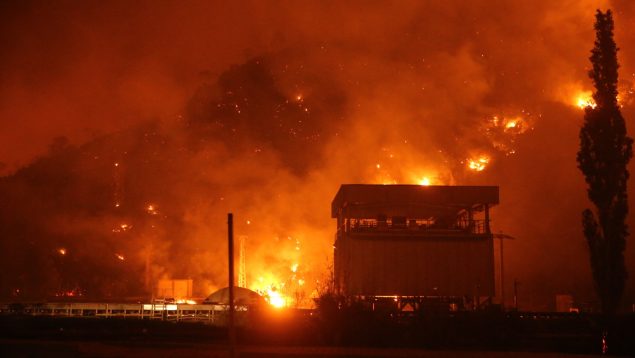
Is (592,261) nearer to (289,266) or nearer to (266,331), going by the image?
(266,331)

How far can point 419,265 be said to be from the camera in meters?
44.5

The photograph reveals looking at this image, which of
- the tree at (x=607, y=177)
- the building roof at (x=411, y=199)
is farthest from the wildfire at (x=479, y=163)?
the tree at (x=607, y=177)

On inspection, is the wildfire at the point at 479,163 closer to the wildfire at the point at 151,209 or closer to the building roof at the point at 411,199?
the building roof at the point at 411,199

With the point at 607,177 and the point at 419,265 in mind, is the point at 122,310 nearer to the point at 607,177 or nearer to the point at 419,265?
the point at 419,265

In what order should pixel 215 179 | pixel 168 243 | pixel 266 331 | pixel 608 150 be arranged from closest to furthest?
pixel 266 331, pixel 608 150, pixel 168 243, pixel 215 179

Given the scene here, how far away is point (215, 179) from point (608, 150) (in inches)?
2433

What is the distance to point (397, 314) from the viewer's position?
3166 cm

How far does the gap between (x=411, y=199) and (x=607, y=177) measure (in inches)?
482

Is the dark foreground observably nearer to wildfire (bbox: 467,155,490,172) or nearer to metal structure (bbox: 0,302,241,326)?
metal structure (bbox: 0,302,241,326)

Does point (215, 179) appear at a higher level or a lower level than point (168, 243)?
higher

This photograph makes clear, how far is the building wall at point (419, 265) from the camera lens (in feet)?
146

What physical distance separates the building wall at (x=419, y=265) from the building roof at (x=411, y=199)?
2.49 meters

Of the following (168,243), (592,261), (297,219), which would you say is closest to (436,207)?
(592,261)

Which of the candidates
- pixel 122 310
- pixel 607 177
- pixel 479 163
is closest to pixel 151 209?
pixel 479 163
